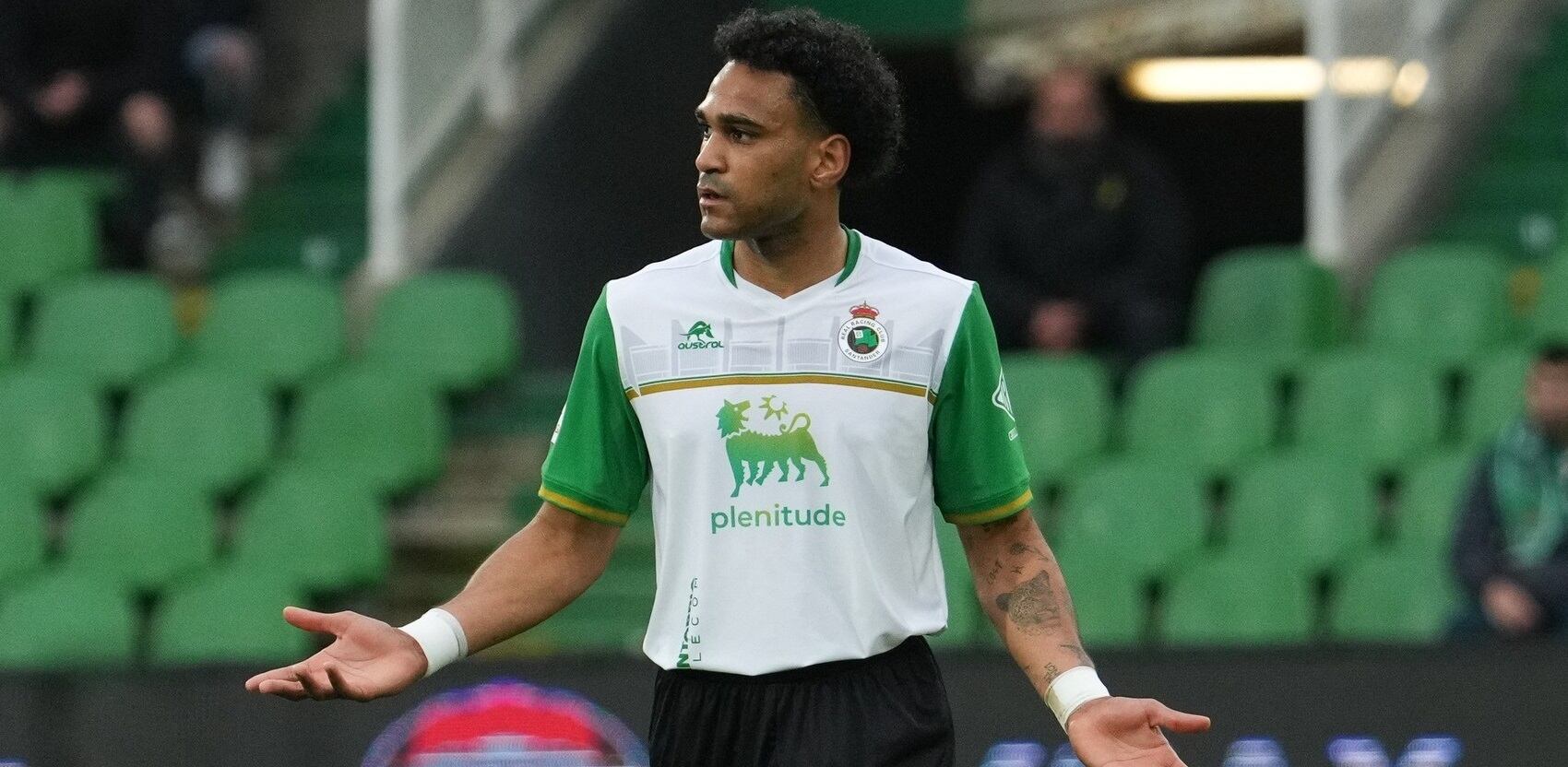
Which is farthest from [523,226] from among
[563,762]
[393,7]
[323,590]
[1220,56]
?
[563,762]

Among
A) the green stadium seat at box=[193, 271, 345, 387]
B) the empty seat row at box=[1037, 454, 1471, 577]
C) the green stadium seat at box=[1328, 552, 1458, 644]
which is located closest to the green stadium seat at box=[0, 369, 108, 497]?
the green stadium seat at box=[193, 271, 345, 387]

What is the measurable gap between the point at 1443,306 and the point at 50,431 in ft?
16.6

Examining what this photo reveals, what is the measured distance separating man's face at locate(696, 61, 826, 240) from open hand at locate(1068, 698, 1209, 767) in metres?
0.86

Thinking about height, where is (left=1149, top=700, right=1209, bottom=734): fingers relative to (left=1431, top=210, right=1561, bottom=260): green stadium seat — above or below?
below

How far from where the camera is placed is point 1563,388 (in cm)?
678

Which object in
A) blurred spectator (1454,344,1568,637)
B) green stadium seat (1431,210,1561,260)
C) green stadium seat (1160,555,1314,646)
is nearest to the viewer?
blurred spectator (1454,344,1568,637)

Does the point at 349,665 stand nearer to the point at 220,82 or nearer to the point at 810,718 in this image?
the point at 810,718

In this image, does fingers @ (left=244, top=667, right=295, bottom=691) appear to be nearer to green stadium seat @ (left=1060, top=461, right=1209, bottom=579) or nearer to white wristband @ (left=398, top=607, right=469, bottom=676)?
white wristband @ (left=398, top=607, right=469, bottom=676)

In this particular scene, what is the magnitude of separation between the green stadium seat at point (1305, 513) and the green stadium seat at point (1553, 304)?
0.95 m

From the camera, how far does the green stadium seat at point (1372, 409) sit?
8.05 m

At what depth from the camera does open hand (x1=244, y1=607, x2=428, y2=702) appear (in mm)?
3316

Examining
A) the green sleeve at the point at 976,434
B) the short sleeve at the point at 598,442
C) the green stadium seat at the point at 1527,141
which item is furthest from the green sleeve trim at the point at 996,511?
the green stadium seat at the point at 1527,141

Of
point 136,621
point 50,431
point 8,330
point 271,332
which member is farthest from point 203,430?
point 8,330

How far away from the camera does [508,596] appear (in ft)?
12.0
